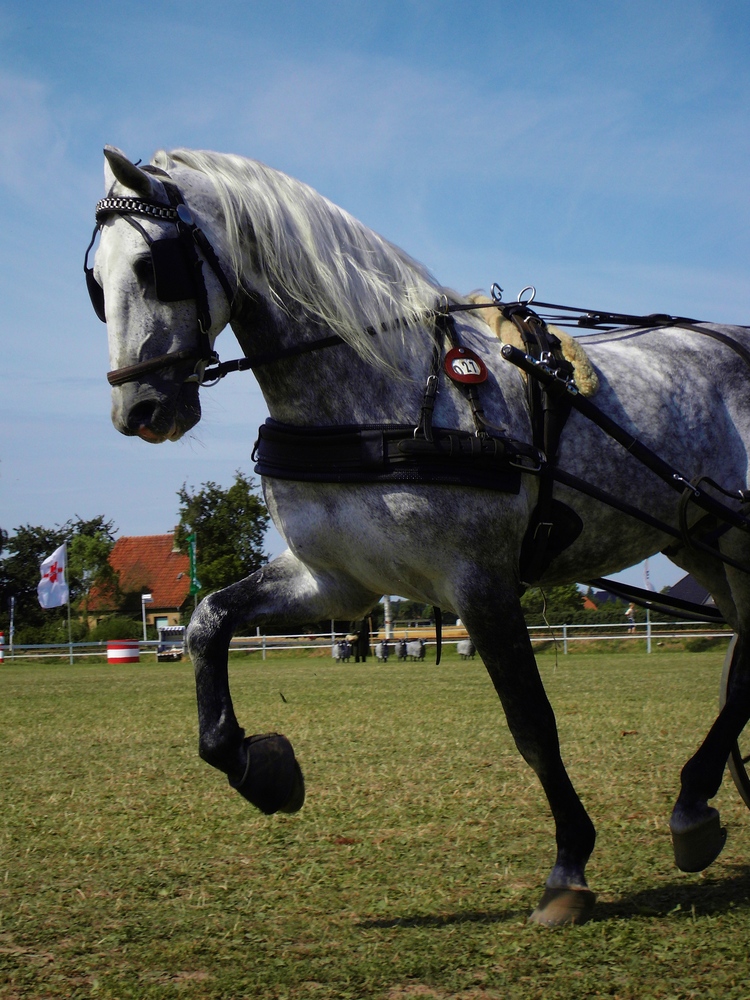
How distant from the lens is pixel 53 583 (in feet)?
128

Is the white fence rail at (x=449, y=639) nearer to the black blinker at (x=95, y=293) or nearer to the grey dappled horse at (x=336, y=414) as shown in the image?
the grey dappled horse at (x=336, y=414)

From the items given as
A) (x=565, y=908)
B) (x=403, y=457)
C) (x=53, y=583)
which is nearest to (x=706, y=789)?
(x=565, y=908)

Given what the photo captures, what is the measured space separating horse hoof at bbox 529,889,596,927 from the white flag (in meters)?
37.3

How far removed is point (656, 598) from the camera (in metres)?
5.25

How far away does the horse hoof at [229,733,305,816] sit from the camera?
3.77 meters

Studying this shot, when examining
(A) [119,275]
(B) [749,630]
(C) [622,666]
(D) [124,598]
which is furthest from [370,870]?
(D) [124,598]

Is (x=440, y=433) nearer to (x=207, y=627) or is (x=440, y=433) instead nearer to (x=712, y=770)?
(x=207, y=627)

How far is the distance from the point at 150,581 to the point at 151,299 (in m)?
63.9

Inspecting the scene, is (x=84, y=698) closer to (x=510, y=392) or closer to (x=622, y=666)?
(x=622, y=666)

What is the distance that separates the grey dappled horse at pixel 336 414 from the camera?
142 inches

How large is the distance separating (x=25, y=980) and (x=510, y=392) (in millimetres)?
2669

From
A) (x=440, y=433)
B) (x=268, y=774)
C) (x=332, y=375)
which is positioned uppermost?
(x=332, y=375)

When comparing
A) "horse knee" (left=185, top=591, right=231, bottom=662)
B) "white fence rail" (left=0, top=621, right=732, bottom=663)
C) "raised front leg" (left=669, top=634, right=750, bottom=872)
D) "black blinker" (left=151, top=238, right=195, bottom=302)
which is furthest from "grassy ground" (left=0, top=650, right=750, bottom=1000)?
"white fence rail" (left=0, top=621, right=732, bottom=663)

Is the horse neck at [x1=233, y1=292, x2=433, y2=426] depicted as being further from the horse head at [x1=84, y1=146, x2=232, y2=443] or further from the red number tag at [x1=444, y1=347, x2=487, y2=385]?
the horse head at [x1=84, y1=146, x2=232, y2=443]
